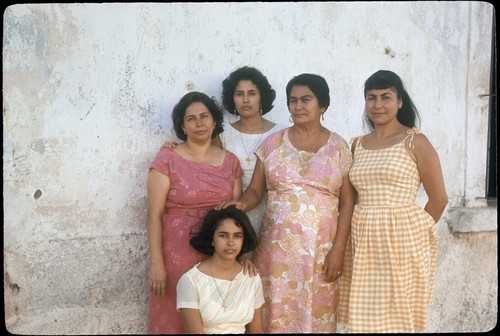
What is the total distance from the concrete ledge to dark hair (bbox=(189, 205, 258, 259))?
1.83 metres

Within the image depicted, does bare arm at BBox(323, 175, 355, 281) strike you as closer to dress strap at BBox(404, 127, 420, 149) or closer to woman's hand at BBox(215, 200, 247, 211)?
dress strap at BBox(404, 127, 420, 149)

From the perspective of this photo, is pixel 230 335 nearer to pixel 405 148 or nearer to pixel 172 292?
pixel 172 292

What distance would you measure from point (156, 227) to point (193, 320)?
0.57 metres

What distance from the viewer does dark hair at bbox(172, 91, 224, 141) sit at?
11.3 ft

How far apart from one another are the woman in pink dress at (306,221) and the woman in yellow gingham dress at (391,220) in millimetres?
110

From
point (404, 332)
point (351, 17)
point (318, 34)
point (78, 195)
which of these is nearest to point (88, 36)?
point (78, 195)

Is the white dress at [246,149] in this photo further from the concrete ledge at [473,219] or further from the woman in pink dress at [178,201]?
the concrete ledge at [473,219]

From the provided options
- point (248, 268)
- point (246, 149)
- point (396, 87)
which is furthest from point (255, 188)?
point (396, 87)

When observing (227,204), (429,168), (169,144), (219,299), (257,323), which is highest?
(169,144)

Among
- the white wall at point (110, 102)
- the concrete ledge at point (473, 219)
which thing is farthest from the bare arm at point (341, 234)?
the concrete ledge at point (473, 219)

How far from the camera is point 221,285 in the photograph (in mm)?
3242

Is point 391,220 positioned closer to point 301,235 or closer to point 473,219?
point 301,235

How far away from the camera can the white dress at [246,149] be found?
3.69 m

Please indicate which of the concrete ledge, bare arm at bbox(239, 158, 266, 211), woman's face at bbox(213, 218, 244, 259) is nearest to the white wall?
bare arm at bbox(239, 158, 266, 211)
